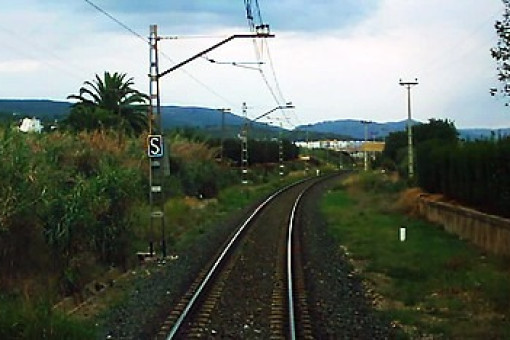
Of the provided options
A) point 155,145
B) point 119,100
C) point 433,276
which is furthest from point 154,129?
point 119,100

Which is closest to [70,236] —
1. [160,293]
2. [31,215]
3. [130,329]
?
[31,215]

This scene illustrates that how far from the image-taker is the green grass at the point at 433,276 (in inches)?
609

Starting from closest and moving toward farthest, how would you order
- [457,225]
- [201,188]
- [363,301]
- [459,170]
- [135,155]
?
[363,301] → [457,225] → [459,170] → [135,155] → [201,188]

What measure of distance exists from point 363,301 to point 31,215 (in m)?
7.32

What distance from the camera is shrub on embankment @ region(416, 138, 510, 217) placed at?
2645 cm

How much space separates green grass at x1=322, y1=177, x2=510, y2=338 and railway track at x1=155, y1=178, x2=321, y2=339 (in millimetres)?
1904

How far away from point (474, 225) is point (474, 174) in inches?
147

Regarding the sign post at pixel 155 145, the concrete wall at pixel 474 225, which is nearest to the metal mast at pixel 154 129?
the sign post at pixel 155 145

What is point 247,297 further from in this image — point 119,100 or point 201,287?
point 119,100

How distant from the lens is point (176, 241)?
32125 millimetres

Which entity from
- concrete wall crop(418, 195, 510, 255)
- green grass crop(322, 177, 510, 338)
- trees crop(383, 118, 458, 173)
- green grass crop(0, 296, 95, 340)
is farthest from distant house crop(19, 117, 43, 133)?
trees crop(383, 118, 458, 173)

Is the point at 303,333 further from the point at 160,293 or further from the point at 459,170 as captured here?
the point at 459,170

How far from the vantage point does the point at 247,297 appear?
18.2 meters

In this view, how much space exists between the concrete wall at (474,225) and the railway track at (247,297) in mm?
5247
